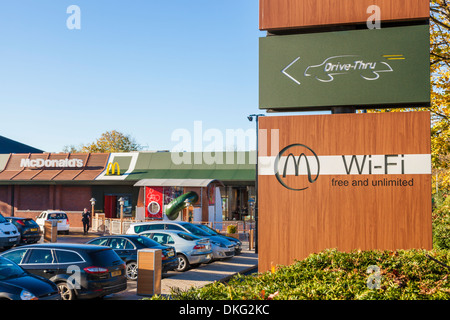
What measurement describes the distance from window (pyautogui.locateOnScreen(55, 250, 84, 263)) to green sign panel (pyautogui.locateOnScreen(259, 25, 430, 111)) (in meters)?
5.72

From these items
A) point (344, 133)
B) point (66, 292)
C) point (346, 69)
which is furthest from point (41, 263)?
point (346, 69)

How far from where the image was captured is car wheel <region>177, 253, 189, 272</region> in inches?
702

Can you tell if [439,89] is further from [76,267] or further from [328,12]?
[76,267]

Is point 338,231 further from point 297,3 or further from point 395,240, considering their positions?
point 297,3

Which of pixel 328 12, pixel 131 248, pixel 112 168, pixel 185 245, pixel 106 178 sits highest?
pixel 328 12

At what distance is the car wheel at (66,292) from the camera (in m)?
11.1

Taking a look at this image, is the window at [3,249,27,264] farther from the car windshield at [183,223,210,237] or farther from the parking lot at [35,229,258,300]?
the car windshield at [183,223,210,237]

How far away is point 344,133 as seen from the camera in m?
9.52

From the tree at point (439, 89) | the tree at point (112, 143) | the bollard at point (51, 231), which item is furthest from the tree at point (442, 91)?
the tree at point (112, 143)

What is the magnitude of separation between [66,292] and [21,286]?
6.36 feet

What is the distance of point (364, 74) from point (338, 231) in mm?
3215

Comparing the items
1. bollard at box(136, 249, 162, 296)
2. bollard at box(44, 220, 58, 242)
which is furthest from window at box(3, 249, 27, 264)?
bollard at box(44, 220, 58, 242)
